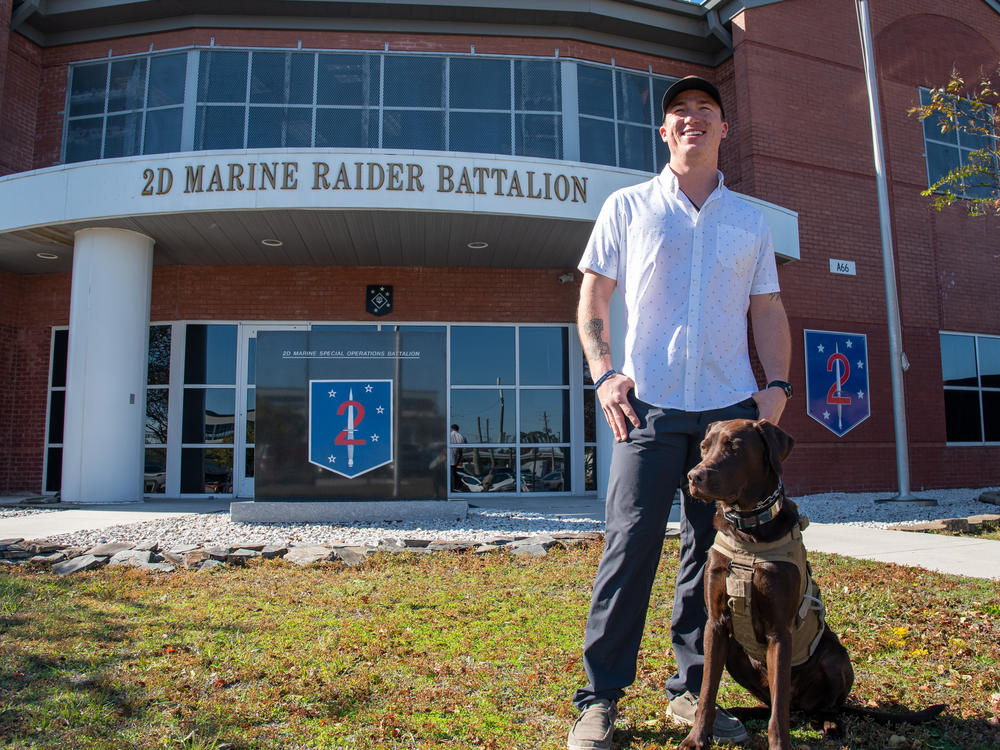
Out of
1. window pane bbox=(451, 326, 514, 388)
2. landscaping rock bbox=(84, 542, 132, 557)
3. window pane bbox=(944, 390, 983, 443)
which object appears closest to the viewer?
landscaping rock bbox=(84, 542, 132, 557)

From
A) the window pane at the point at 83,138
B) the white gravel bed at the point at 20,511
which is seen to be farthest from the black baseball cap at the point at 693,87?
the window pane at the point at 83,138

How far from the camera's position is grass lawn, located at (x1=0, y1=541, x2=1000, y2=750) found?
8.84 ft

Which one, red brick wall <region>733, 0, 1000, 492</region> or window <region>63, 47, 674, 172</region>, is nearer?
red brick wall <region>733, 0, 1000, 492</region>

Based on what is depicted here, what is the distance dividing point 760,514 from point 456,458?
35.2 ft

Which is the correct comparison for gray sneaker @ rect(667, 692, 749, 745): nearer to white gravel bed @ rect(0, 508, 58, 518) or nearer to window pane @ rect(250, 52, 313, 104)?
white gravel bed @ rect(0, 508, 58, 518)

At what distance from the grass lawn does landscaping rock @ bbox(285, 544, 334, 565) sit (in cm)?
53

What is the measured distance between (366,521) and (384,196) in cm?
453

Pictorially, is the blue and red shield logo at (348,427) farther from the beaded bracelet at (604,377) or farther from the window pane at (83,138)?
the window pane at (83,138)

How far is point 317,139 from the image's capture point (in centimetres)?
1291

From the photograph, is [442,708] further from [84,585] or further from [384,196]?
[384,196]

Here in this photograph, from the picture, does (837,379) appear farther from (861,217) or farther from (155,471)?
(155,471)

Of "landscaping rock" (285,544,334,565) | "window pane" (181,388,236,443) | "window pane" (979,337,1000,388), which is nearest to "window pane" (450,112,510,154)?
"window pane" (181,388,236,443)

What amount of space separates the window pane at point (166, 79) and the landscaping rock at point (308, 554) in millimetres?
9971

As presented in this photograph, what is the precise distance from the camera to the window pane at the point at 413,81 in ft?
42.9
